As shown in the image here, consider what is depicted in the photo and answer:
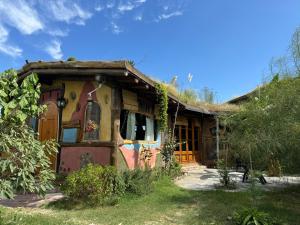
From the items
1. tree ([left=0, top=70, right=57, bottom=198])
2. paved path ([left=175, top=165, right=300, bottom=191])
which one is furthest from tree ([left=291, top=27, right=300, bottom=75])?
tree ([left=0, top=70, right=57, bottom=198])

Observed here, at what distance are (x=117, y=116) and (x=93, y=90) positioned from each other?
3.84ft

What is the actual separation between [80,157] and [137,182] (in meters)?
2.02

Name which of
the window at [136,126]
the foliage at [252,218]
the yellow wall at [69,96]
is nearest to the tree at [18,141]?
the foliage at [252,218]

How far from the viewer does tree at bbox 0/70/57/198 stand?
182 inches

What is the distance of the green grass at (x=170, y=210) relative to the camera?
6.66 meters

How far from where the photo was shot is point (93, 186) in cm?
776

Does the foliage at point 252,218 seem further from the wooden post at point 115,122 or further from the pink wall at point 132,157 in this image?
the pink wall at point 132,157

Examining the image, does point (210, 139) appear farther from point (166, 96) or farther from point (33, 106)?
point (33, 106)

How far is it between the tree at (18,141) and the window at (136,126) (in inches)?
231

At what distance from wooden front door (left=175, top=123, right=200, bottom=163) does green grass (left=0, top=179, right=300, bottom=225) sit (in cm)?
675

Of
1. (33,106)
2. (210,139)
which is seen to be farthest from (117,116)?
(210,139)

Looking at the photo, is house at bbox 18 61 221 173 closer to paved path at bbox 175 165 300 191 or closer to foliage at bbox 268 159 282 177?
paved path at bbox 175 165 300 191

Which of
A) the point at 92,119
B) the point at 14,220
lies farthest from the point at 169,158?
the point at 14,220

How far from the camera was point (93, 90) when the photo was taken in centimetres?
988
